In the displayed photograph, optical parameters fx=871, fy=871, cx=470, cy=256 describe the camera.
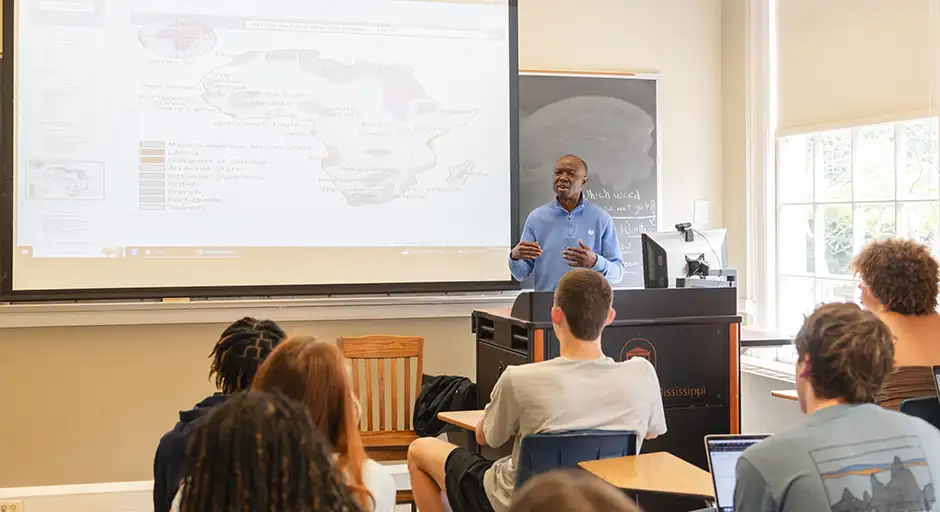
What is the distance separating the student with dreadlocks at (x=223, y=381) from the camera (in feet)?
6.44

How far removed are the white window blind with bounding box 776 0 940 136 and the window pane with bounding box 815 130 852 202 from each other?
9cm

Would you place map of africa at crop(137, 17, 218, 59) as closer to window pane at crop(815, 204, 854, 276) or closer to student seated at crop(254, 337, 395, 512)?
student seated at crop(254, 337, 395, 512)

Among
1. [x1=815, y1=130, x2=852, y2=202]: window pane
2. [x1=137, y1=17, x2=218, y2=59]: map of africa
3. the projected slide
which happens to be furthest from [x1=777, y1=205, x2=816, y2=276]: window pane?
[x1=137, y1=17, x2=218, y2=59]: map of africa

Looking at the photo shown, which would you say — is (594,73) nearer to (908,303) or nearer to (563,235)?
(563,235)

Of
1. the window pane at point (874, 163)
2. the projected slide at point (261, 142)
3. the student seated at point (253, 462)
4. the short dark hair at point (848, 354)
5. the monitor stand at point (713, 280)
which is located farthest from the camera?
the window pane at point (874, 163)

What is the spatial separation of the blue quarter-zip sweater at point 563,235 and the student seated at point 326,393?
2.60 meters

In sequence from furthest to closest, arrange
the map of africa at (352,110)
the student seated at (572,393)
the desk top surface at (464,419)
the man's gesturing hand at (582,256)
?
the map of africa at (352,110) → the man's gesturing hand at (582,256) → the desk top surface at (464,419) → the student seated at (572,393)

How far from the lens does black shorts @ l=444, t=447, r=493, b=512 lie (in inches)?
106

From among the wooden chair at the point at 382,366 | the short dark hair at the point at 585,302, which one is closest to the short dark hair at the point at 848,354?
the short dark hair at the point at 585,302

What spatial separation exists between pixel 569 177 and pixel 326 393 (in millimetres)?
2757

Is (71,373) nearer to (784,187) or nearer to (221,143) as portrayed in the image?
(221,143)

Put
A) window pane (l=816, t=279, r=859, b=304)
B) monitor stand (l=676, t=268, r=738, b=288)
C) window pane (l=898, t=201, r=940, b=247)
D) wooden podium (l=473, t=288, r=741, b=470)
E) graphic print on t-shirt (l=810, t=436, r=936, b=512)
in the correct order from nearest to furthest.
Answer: graphic print on t-shirt (l=810, t=436, r=936, b=512) → wooden podium (l=473, t=288, r=741, b=470) → monitor stand (l=676, t=268, r=738, b=288) → window pane (l=898, t=201, r=940, b=247) → window pane (l=816, t=279, r=859, b=304)

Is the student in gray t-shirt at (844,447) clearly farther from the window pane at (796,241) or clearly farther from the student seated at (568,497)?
the window pane at (796,241)

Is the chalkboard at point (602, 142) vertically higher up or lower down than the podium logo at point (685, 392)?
higher up
